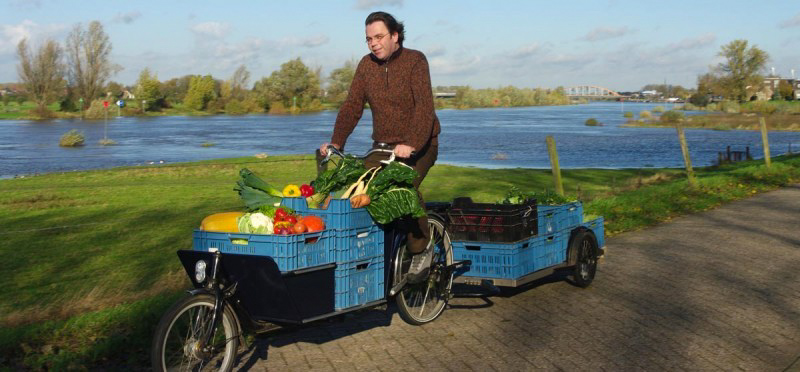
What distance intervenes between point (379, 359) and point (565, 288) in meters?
2.97

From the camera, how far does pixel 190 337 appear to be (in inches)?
192

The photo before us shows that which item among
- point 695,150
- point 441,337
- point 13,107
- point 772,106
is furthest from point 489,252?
point 13,107

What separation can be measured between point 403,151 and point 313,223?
101 cm

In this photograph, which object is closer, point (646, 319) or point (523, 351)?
point (523, 351)

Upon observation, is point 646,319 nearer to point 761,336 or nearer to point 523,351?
point 761,336

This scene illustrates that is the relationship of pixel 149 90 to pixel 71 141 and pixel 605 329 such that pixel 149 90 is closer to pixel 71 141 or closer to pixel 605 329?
pixel 71 141

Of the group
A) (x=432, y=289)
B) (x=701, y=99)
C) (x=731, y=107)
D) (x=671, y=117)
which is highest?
(x=701, y=99)

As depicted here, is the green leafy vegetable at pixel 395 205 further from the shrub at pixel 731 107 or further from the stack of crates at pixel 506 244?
the shrub at pixel 731 107

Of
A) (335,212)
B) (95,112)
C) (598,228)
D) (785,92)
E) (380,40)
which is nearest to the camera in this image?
(335,212)

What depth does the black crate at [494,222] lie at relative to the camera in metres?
7.18

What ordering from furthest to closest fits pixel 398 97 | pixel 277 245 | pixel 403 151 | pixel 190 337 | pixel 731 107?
1. pixel 731 107
2. pixel 398 97
3. pixel 403 151
4. pixel 277 245
5. pixel 190 337

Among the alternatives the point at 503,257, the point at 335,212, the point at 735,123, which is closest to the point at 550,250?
the point at 503,257

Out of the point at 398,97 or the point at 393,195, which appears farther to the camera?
the point at 398,97

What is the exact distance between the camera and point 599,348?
20.0 feet
